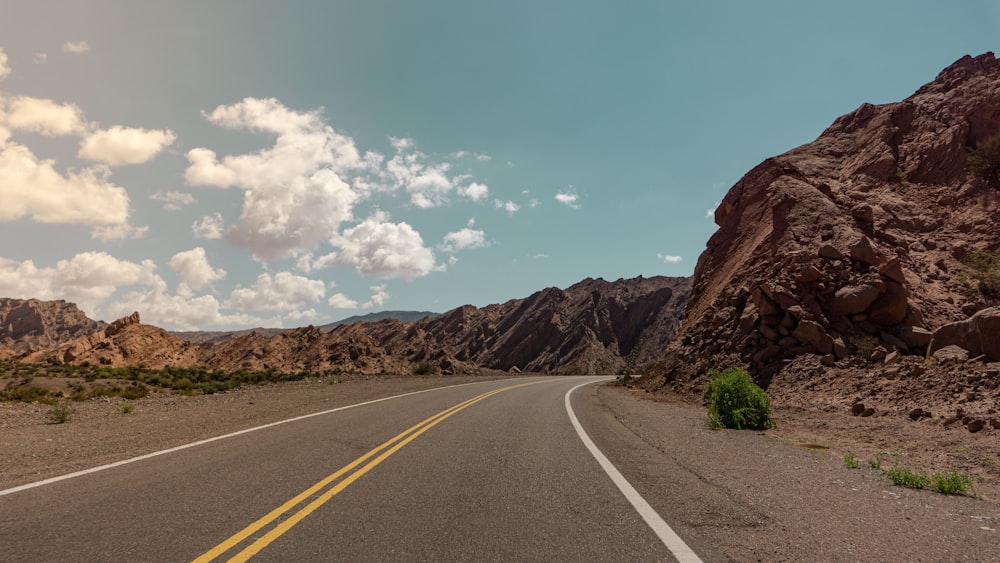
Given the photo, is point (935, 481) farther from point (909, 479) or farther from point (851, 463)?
point (851, 463)

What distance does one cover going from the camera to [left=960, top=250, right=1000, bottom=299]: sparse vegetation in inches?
698

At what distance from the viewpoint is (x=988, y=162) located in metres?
21.4

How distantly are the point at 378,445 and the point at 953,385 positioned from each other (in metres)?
12.7

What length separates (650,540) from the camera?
440 centimetres

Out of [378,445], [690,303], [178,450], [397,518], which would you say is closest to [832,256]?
[690,303]

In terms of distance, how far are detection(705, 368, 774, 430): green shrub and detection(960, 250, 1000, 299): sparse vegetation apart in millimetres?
11445

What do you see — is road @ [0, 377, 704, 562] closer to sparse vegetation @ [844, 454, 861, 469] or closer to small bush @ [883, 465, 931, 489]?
sparse vegetation @ [844, 454, 861, 469]

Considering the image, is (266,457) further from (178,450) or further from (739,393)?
(739,393)

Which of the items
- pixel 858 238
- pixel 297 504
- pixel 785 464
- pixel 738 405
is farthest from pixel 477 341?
pixel 297 504

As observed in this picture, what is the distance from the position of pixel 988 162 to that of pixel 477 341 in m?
92.5

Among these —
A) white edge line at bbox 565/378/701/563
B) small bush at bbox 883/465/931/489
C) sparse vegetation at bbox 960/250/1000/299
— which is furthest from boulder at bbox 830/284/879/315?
white edge line at bbox 565/378/701/563

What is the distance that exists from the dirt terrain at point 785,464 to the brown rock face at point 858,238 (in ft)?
16.9

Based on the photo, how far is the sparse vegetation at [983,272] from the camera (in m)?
17.7

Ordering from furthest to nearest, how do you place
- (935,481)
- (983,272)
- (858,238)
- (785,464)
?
(858,238) → (983,272) → (785,464) → (935,481)
